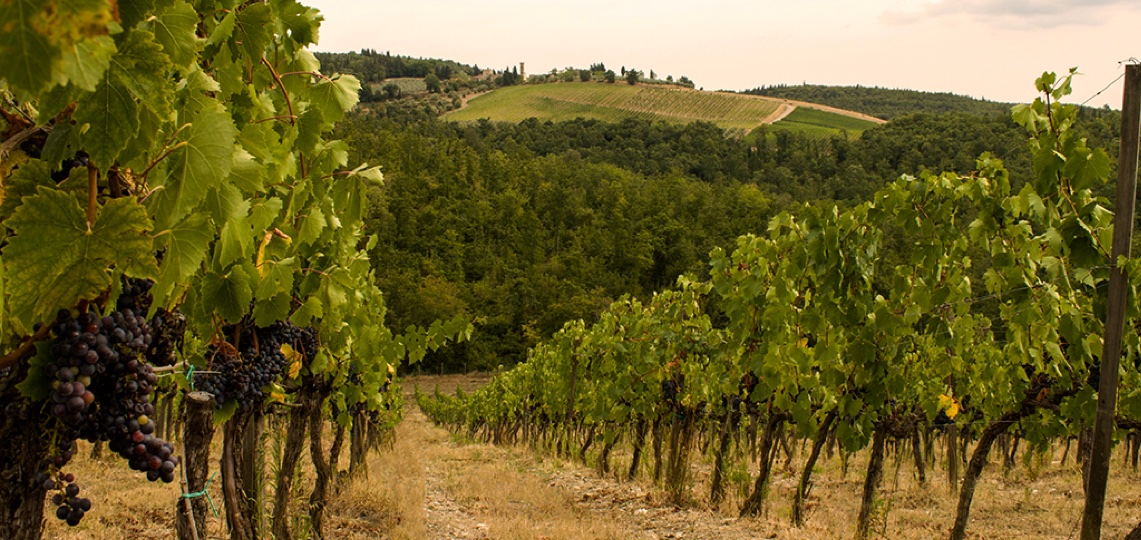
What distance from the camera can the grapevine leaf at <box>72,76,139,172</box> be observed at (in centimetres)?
115

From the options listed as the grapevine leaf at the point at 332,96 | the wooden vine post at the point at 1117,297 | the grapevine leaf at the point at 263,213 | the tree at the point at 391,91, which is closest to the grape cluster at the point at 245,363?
the grapevine leaf at the point at 263,213

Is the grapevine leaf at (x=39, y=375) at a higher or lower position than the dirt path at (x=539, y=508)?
higher

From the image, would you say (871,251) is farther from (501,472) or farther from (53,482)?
(501,472)

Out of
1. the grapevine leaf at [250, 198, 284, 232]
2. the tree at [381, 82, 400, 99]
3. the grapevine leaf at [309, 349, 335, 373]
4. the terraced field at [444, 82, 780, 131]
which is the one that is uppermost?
the tree at [381, 82, 400, 99]

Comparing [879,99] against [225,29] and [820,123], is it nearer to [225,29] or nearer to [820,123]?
[820,123]

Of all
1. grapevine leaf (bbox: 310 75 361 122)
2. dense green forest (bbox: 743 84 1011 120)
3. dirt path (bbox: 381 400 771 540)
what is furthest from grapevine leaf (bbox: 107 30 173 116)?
dense green forest (bbox: 743 84 1011 120)

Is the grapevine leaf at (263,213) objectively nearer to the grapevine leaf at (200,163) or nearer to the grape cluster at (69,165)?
the grape cluster at (69,165)

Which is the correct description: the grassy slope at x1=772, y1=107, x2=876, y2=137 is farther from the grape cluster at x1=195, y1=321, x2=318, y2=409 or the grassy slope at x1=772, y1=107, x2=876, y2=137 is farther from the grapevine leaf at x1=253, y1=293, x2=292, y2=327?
the grapevine leaf at x1=253, y1=293, x2=292, y2=327

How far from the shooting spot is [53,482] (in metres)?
1.63

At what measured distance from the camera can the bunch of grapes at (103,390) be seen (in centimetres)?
151

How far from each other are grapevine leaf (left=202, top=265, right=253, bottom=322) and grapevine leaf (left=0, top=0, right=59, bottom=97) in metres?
1.59

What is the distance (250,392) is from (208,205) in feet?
7.91

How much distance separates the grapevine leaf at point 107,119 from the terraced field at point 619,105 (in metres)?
93.7

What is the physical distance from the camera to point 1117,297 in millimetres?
3250
